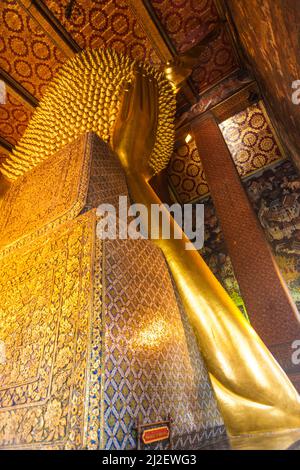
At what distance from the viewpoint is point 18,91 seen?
3.68m

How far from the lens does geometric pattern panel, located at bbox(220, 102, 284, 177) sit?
16.2ft

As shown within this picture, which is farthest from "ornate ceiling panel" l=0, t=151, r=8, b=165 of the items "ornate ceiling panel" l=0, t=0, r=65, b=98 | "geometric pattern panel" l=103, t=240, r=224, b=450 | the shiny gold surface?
"geometric pattern panel" l=103, t=240, r=224, b=450

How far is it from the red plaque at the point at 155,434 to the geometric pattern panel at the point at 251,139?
4954 mm

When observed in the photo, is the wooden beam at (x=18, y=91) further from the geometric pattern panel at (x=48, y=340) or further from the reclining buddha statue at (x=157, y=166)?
the geometric pattern panel at (x=48, y=340)

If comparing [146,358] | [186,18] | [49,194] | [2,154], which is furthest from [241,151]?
[146,358]

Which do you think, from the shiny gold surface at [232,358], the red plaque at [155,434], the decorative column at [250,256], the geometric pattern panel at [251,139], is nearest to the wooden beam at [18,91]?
the decorative column at [250,256]

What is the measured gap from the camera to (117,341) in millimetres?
882

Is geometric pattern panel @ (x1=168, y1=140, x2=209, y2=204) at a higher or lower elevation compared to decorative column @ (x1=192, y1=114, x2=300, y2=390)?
lower

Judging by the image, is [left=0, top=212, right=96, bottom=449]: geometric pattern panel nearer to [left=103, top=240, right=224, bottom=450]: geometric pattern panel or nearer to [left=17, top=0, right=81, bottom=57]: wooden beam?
[left=103, top=240, right=224, bottom=450]: geometric pattern panel

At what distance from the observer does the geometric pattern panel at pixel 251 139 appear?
4.93 m

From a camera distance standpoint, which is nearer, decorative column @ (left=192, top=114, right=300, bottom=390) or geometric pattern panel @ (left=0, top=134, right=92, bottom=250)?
geometric pattern panel @ (left=0, top=134, right=92, bottom=250)

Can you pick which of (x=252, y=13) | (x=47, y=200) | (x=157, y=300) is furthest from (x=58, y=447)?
(x=252, y=13)

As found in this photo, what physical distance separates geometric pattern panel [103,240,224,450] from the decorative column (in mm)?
1639

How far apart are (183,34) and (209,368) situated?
371 centimetres
